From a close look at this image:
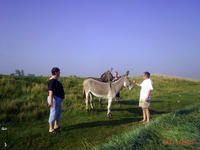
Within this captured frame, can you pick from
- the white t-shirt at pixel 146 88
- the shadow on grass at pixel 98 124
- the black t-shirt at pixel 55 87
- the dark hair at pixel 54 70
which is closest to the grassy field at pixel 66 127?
the shadow on grass at pixel 98 124

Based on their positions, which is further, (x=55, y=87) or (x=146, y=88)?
(x=146, y=88)

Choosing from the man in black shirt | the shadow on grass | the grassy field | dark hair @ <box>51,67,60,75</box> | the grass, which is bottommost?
the shadow on grass

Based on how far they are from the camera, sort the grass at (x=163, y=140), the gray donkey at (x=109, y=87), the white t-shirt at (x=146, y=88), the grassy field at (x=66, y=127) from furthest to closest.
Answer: the gray donkey at (x=109, y=87) → the white t-shirt at (x=146, y=88) → the grassy field at (x=66, y=127) → the grass at (x=163, y=140)

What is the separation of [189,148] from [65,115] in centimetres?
659

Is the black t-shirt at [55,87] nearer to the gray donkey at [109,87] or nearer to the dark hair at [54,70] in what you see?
the dark hair at [54,70]

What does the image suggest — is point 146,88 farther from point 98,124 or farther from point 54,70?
point 54,70

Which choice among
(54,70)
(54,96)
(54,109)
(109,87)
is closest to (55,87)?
(54,96)

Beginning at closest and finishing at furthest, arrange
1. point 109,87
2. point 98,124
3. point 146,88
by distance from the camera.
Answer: point 146,88 < point 98,124 < point 109,87

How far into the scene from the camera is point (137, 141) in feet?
11.4

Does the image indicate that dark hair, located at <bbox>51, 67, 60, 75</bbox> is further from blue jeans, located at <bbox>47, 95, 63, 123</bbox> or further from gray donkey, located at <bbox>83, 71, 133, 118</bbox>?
gray donkey, located at <bbox>83, 71, 133, 118</bbox>

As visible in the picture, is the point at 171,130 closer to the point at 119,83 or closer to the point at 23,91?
the point at 119,83

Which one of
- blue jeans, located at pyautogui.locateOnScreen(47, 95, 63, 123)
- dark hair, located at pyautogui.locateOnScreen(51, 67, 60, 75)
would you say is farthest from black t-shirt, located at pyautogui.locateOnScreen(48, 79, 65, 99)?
dark hair, located at pyautogui.locateOnScreen(51, 67, 60, 75)

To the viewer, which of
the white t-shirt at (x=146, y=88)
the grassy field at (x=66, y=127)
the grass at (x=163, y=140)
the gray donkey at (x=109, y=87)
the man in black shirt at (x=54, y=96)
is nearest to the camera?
the grass at (x=163, y=140)

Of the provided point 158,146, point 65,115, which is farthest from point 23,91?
point 158,146
